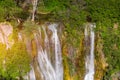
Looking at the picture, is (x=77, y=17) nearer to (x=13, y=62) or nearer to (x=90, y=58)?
(x=90, y=58)

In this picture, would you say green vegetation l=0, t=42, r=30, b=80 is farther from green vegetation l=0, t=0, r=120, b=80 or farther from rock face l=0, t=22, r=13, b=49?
green vegetation l=0, t=0, r=120, b=80

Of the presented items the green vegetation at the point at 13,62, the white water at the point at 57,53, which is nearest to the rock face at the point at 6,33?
the green vegetation at the point at 13,62

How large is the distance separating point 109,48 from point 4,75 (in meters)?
2.77

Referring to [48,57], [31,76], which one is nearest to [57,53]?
[48,57]

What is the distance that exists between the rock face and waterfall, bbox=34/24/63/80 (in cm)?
63

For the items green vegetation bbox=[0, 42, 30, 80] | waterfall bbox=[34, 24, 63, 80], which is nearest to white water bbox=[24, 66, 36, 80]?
green vegetation bbox=[0, 42, 30, 80]

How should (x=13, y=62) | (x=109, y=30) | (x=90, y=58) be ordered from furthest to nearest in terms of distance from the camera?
1. (x=109, y=30)
2. (x=90, y=58)
3. (x=13, y=62)

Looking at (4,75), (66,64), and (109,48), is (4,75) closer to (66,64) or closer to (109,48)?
(66,64)

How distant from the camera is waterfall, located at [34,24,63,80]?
28.4 ft

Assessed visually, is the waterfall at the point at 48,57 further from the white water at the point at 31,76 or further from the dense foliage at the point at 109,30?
the dense foliage at the point at 109,30

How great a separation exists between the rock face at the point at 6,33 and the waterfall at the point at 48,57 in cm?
63

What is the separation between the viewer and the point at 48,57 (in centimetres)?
868

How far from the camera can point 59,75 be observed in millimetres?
8828

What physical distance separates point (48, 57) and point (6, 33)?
1167 millimetres
